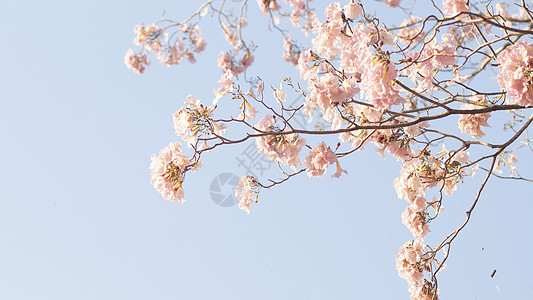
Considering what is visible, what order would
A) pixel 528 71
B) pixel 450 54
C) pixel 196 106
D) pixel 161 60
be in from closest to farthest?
1. pixel 528 71
2. pixel 450 54
3. pixel 196 106
4. pixel 161 60

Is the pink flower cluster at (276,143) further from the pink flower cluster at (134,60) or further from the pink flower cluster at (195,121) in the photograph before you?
the pink flower cluster at (134,60)

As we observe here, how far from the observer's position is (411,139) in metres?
2.23

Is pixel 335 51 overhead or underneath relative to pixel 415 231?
overhead

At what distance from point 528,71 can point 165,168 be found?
1.51 metres

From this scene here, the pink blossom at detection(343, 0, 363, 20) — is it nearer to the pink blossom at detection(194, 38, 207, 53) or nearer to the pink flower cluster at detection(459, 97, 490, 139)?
the pink flower cluster at detection(459, 97, 490, 139)

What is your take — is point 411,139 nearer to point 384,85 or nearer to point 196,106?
point 384,85

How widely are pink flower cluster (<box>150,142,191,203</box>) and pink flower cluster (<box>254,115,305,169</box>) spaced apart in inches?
13.9

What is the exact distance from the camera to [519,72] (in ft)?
5.47

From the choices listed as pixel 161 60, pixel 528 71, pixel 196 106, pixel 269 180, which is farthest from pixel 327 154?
pixel 161 60

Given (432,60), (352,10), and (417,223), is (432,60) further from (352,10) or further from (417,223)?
(417,223)

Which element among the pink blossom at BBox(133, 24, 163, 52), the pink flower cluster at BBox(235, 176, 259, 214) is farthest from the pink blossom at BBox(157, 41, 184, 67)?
the pink flower cluster at BBox(235, 176, 259, 214)

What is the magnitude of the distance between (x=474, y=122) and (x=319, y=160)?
2.69 feet

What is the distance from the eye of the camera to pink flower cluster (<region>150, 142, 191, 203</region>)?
2.08 metres

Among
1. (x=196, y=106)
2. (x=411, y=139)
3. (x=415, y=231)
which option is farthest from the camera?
(x=415, y=231)
